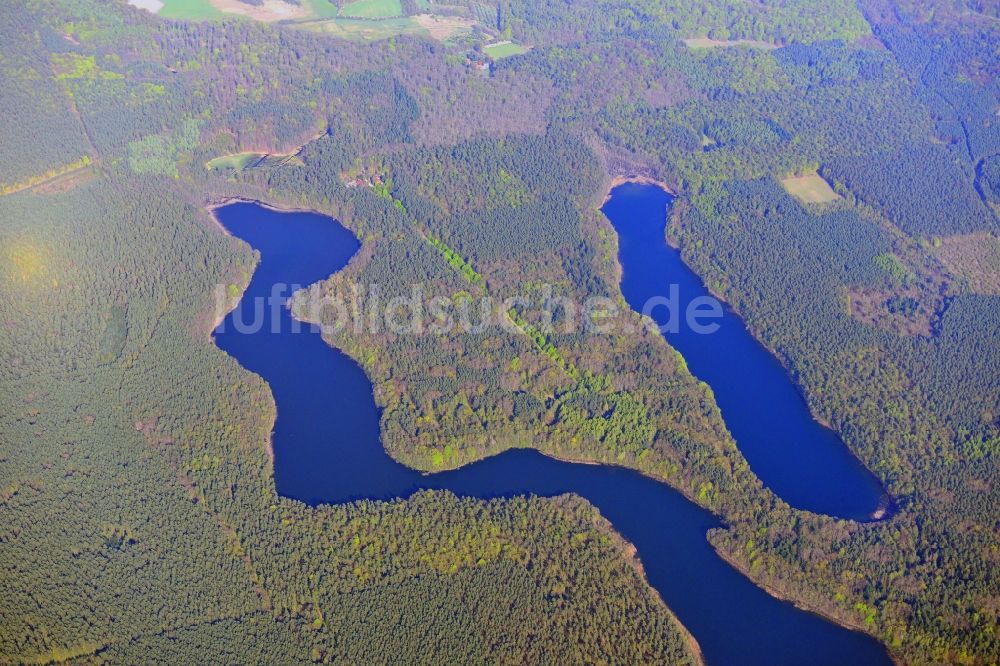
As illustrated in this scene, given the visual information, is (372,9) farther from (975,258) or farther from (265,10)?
(975,258)

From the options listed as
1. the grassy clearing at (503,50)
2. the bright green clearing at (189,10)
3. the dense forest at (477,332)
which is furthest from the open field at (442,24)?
the bright green clearing at (189,10)

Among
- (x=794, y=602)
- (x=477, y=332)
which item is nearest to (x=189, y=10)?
(x=477, y=332)

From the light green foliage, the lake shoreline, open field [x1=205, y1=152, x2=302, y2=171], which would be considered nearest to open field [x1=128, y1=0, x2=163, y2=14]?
the light green foliage

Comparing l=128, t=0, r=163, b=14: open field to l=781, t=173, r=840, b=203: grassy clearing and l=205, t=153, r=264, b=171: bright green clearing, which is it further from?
l=781, t=173, r=840, b=203: grassy clearing

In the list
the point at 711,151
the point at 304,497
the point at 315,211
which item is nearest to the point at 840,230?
the point at 711,151

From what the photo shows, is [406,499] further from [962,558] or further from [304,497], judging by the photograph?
[962,558]

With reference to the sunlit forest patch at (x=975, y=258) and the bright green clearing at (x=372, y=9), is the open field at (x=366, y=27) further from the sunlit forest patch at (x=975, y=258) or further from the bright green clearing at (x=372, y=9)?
the sunlit forest patch at (x=975, y=258)
